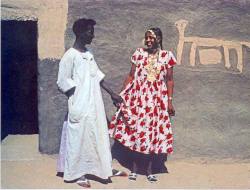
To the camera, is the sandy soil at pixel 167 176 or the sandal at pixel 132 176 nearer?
the sandy soil at pixel 167 176

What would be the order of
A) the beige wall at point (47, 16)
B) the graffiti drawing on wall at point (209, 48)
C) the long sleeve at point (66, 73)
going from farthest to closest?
the graffiti drawing on wall at point (209, 48) < the beige wall at point (47, 16) < the long sleeve at point (66, 73)

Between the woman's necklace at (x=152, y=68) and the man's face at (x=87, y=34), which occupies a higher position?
the man's face at (x=87, y=34)

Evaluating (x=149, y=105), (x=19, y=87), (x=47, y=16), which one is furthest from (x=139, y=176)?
(x=19, y=87)

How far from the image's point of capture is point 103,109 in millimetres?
5293

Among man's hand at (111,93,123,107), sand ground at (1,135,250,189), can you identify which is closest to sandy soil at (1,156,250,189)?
sand ground at (1,135,250,189)

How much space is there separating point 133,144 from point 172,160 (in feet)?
3.15

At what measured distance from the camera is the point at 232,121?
20.4 feet

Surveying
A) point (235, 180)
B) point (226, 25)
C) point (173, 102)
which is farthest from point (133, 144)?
point (226, 25)

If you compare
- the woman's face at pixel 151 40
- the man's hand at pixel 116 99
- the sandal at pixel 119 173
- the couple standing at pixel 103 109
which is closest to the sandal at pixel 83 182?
the couple standing at pixel 103 109

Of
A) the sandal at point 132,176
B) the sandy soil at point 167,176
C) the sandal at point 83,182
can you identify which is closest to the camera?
the sandal at point 83,182

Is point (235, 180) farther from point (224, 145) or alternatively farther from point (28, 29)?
point (28, 29)

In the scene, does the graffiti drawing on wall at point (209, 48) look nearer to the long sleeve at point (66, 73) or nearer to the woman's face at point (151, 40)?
the woman's face at point (151, 40)

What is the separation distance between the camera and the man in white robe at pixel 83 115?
5.11 metres

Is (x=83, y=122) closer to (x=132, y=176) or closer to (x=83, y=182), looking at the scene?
(x=83, y=182)
